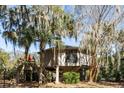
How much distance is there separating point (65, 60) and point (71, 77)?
3.21 ft

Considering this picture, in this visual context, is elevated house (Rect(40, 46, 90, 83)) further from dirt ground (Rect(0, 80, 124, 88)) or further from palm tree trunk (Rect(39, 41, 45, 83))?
dirt ground (Rect(0, 80, 124, 88))

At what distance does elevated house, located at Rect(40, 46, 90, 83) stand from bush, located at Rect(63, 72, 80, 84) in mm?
115

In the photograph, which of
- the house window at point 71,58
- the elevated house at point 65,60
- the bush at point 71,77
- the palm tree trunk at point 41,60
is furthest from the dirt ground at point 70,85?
the house window at point 71,58

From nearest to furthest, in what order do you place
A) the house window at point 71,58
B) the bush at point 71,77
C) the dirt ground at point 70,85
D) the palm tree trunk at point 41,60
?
the dirt ground at point 70,85 < the bush at point 71,77 < the palm tree trunk at point 41,60 < the house window at point 71,58

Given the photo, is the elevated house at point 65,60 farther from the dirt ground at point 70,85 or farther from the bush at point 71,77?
the dirt ground at point 70,85

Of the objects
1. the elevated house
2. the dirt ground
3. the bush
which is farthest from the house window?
the dirt ground

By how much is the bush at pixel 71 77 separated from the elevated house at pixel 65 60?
12 centimetres

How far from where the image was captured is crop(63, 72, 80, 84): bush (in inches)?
354

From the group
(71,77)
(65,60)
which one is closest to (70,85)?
(71,77)

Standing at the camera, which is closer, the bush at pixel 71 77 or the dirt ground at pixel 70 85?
the dirt ground at pixel 70 85

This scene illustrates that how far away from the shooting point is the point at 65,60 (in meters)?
9.95

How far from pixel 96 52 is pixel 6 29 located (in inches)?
82.3

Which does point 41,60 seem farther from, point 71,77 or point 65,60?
point 71,77

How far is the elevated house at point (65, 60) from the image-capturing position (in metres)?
9.38
